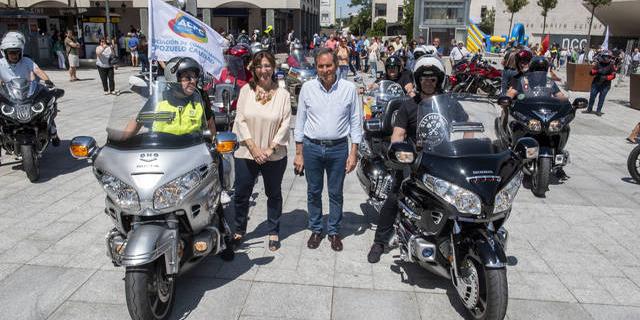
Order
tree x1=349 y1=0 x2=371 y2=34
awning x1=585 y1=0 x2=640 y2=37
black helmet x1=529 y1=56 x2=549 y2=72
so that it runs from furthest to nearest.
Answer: tree x1=349 y1=0 x2=371 y2=34
awning x1=585 y1=0 x2=640 y2=37
black helmet x1=529 y1=56 x2=549 y2=72

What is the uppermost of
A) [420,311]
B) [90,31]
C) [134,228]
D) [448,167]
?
[90,31]

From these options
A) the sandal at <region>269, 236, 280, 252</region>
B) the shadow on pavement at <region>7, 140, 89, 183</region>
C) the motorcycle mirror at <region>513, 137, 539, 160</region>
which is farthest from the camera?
the shadow on pavement at <region>7, 140, 89, 183</region>

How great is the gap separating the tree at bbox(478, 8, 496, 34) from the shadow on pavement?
75.7 meters

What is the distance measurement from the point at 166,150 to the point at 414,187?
1838mm

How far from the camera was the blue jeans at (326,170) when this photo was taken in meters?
4.38

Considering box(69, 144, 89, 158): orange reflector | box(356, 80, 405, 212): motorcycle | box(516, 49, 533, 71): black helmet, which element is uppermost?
box(516, 49, 533, 71): black helmet

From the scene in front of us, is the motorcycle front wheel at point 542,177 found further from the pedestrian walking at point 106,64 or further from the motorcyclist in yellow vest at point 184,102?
the pedestrian walking at point 106,64

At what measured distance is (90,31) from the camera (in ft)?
83.7

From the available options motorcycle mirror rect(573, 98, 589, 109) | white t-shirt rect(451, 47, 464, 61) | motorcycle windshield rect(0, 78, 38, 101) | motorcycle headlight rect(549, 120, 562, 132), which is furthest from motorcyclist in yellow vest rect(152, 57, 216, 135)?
white t-shirt rect(451, 47, 464, 61)

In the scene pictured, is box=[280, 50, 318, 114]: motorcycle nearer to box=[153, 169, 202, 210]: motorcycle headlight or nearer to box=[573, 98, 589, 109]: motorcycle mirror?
box=[573, 98, 589, 109]: motorcycle mirror

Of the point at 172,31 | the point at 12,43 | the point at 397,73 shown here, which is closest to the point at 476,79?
the point at 397,73

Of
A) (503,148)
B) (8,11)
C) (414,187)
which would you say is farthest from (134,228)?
(8,11)

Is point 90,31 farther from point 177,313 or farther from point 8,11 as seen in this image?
point 177,313

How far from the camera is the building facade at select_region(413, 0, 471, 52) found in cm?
3853
